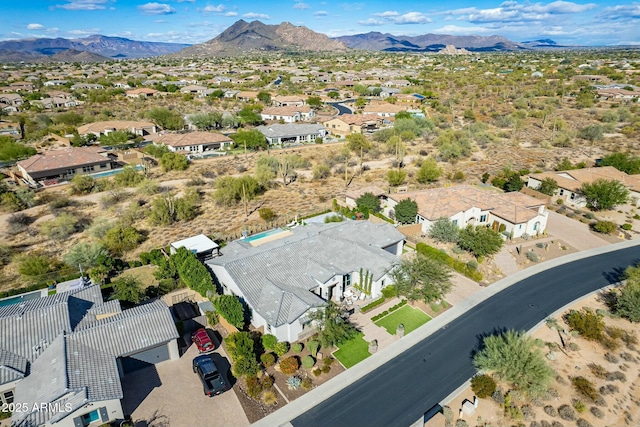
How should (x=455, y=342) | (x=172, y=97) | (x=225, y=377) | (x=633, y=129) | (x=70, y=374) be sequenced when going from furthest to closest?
(x=172, y=97)
(x=633, y=129)
(x=455, y=342)
(x=225, y=377)
(x=70, y=374)

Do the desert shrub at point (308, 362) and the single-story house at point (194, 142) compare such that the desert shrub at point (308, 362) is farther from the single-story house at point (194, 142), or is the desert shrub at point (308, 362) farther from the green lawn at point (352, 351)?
the single-story house at point (194, 142)

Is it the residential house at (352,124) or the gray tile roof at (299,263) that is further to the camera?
the residential house at (352,124)

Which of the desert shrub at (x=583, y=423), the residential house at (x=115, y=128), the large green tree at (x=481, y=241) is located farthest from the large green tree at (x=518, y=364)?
the residential house at (x=115, y=128)

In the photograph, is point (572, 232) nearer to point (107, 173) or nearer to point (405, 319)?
point (405, 319)

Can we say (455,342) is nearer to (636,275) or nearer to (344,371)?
(344,371)

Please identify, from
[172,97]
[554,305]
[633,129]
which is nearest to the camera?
[554,305]

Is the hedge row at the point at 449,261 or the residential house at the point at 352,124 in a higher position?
the residential house at the point at 352,124

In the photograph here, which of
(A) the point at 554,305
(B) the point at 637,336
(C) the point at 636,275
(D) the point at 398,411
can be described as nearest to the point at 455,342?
(D) the point at 398,411
